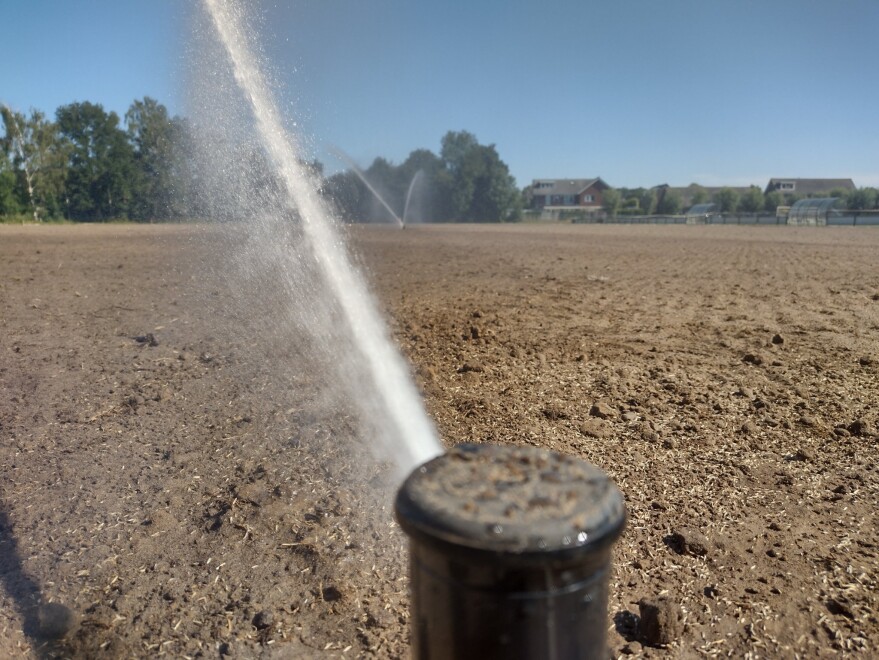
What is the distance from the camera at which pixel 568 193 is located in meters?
121

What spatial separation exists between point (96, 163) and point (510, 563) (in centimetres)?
3603

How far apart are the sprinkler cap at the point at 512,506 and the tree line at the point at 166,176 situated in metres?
6.26

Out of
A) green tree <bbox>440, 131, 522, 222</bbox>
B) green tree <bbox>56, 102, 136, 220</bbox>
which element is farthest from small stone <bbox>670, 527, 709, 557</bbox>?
green tree <bbox>440, 131, 522, 222</bbox>

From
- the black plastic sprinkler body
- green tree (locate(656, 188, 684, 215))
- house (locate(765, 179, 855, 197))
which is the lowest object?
green tree (locate(656, 188, 684, 215))

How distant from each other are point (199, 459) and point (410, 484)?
10.7 feet

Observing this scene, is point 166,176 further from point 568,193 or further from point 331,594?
point 568,193

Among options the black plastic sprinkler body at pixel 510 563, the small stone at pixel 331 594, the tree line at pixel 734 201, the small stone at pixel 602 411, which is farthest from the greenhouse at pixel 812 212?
the black plastic sprinkler body at pixel 510 563

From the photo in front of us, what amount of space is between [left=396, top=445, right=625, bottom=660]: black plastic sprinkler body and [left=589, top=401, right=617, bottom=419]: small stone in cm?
371

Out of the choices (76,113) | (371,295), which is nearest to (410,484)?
(371,295)

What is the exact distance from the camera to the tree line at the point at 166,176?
950 cm

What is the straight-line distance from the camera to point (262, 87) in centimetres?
696

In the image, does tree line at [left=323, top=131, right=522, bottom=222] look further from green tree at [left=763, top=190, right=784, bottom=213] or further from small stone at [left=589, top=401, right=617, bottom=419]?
small stone at [left=589, top=401, right=617, bottom=419]

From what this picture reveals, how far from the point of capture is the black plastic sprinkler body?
1.60m

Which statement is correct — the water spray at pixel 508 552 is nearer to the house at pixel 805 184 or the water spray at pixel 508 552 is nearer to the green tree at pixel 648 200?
the green tree at pixel 648 200
